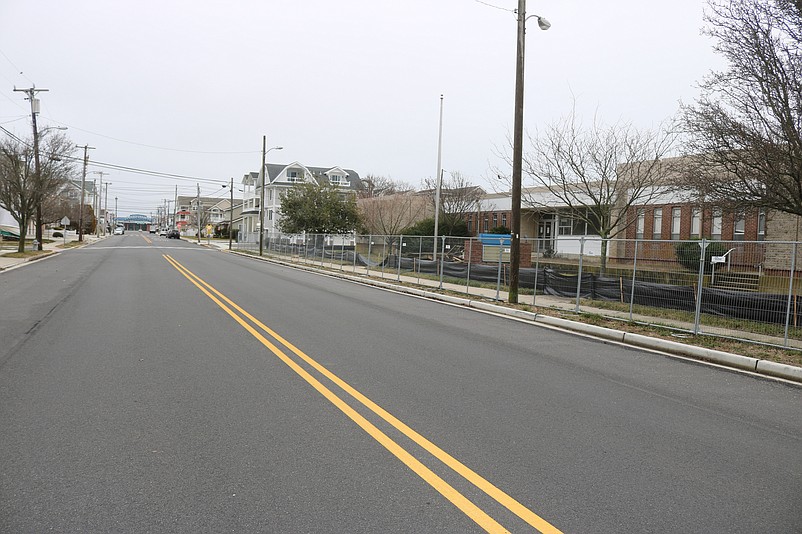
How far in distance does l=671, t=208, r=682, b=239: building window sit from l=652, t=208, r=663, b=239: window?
2.54 ft

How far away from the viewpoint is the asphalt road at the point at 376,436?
3797 millimetres

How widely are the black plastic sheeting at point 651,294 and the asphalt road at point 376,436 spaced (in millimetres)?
2959

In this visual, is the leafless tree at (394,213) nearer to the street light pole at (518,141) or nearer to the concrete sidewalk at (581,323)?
the concrete sidewalk at (581,323)

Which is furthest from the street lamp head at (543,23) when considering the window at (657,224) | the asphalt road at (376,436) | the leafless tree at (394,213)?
the leafless tree at (394,213)

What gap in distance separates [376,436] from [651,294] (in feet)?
34.2

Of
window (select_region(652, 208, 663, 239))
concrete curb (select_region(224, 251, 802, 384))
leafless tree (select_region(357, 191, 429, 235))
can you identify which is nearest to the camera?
concrete curb (select_region(224, 251, 802, 384))

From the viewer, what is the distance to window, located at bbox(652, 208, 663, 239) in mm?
35938

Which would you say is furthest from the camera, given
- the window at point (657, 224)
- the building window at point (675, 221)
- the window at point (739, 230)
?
the window at point (657, 224)

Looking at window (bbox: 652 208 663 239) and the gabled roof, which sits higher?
the gabled roof

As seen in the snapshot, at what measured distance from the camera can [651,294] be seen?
44.7ft

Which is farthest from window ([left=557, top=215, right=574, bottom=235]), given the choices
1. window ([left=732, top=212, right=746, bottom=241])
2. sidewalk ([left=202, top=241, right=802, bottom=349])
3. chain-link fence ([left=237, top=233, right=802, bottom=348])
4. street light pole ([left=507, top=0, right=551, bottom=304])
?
street light pole ([left=507, top=0, right=551, bottom=304])

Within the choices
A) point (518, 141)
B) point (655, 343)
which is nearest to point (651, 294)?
point (655, 343)

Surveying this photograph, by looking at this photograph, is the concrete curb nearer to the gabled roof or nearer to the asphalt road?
the asphalt road

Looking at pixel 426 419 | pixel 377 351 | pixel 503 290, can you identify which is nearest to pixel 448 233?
pixel 503 290
